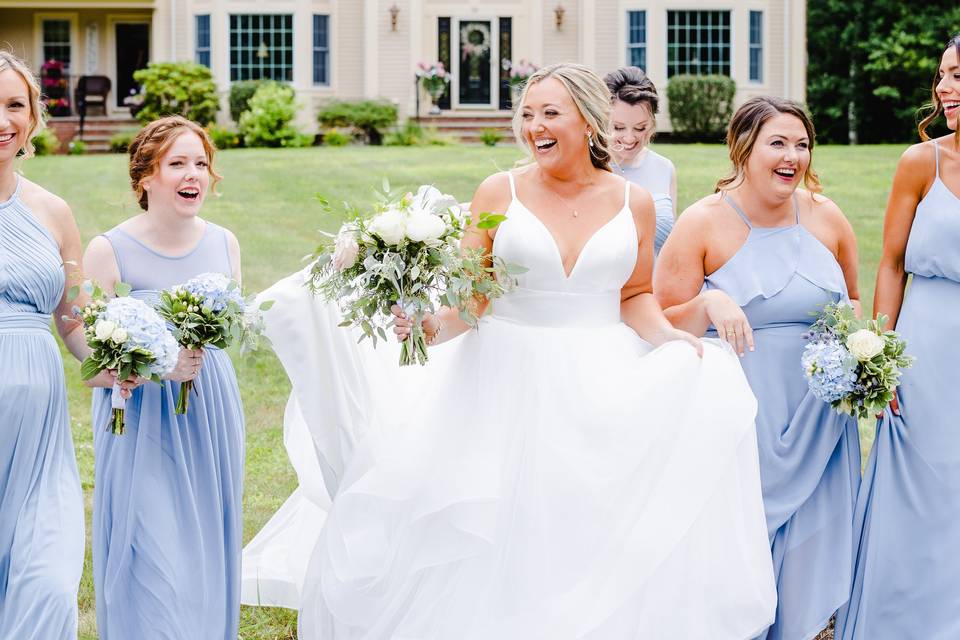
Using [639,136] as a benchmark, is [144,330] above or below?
below

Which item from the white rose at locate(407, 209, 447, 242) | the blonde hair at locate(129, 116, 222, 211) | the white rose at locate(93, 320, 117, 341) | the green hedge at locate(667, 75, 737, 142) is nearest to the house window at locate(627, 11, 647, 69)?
the green hedge at locate(667, 75, 737, 142)

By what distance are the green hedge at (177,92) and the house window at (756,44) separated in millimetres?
13548

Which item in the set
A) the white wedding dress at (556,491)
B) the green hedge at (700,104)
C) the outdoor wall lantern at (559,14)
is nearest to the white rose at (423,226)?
the white wedding dress at (556,491)

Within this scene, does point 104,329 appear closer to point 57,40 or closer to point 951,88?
point 951,88

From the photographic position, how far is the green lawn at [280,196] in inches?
380

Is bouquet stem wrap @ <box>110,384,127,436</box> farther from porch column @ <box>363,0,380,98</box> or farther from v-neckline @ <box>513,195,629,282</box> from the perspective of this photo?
porch column @ <box>363,0,380,98</box>

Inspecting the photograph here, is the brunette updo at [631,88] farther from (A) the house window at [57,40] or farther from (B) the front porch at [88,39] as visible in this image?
(A) the house window at [57,40]

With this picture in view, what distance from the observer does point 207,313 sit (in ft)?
16.1

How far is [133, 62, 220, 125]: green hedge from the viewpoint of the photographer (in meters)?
29.5

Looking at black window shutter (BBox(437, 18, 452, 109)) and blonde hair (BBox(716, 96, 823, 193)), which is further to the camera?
black window shutter (BBox(437, 18, 452, 109))

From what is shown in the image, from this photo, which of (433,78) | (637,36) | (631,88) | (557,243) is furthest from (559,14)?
(557,243)

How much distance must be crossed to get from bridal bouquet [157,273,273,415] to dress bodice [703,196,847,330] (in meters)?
2.07

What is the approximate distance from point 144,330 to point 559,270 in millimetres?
1716

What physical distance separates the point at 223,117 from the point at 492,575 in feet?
91.8
